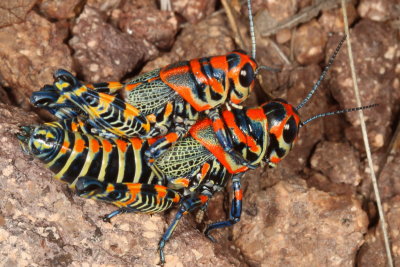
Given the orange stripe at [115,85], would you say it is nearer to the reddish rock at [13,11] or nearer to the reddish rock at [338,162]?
the reddish rock at [13,11]

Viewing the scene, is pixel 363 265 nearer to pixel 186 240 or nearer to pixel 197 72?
pixel 186 240

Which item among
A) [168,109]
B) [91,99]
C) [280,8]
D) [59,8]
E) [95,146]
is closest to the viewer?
[95,146]

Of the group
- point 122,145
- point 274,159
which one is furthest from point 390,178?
point 122,145

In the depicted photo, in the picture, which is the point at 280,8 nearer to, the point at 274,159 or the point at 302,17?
the point at 302,17

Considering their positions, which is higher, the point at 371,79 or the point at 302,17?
the point at 302,17

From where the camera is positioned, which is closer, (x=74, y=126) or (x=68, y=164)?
(x=68, y=164)

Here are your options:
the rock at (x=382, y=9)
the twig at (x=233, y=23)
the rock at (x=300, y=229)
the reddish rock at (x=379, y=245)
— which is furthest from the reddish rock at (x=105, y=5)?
the reddish rock at (x=379, y=245)

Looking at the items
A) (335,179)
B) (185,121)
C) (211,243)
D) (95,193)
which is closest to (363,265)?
(335,179)
